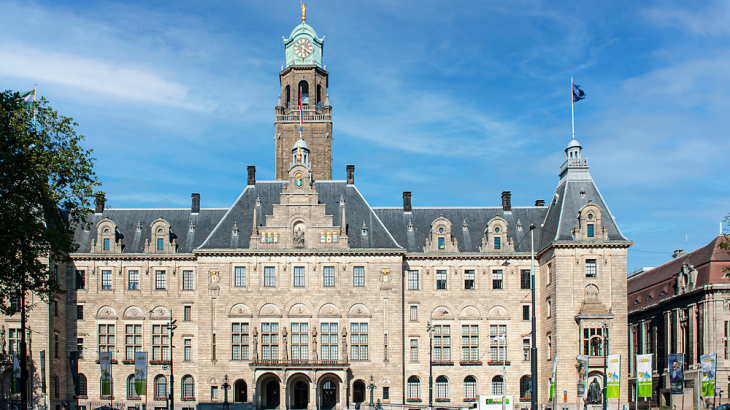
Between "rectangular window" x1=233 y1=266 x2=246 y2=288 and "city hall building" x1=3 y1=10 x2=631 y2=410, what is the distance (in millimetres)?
93

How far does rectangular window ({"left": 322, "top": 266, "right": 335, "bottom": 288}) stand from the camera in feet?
→ 234

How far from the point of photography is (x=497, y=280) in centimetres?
7325

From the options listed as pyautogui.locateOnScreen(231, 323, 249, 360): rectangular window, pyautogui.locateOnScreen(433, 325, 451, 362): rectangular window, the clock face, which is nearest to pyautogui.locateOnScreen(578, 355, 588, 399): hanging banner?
pyautogui.locateOnScreen(433, 325, 451, 362): rectangular window

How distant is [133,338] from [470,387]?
32.3 meters

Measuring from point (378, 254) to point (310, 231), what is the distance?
6700 mm

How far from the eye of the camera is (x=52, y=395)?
67.5 m

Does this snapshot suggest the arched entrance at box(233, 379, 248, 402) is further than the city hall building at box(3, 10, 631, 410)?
Yes

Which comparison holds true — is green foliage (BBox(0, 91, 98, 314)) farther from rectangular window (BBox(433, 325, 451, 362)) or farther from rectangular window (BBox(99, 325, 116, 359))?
rectangular window (BBox(433, 325, 451, 362))

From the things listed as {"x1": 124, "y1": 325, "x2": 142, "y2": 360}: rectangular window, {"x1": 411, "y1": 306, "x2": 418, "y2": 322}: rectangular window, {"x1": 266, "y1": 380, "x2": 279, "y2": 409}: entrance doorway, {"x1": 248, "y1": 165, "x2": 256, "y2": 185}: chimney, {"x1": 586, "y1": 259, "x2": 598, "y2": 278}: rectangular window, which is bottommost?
{"x1": 266, "y1": 380, "x2": 279, "y2": 409}: entrance doorway

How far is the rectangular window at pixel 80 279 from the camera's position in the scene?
73.1 m

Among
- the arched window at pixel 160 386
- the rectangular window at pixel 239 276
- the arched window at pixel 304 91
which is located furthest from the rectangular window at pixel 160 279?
the arched window at pixel 304 91

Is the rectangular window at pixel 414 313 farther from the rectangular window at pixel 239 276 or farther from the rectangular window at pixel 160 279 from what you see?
the rectangular window at pixel 160 279

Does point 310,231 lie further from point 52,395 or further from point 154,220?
point 52,395

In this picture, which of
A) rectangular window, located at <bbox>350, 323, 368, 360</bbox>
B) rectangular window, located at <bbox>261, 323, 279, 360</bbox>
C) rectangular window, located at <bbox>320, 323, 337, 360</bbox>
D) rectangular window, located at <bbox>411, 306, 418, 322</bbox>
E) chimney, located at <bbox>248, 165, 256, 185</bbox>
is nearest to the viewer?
rectangular window, located at <bbox>261, 323, 279, 360</bbox>
